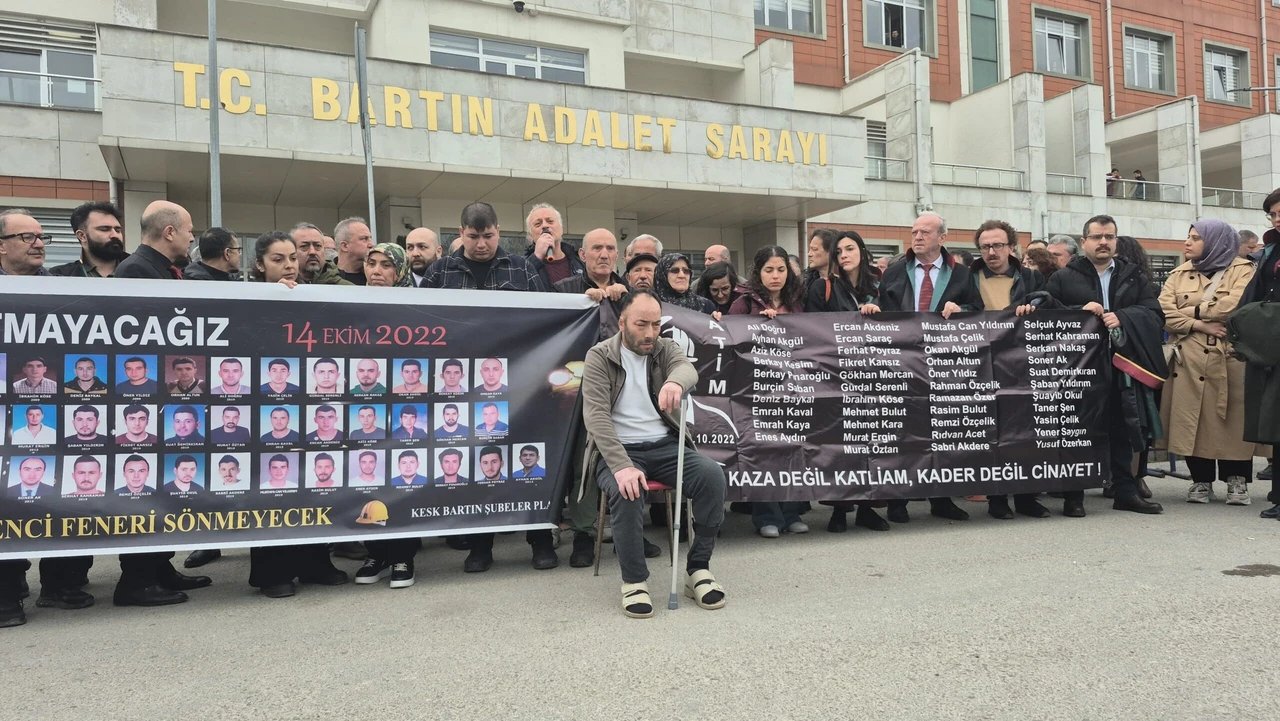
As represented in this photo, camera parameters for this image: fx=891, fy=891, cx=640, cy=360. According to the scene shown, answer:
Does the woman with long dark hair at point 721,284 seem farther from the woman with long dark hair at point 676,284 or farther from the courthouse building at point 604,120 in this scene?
the courthouse building at point 604,120

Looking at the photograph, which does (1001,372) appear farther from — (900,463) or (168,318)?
(168,318)

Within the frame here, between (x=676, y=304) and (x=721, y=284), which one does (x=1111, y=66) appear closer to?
(x=721, y=284)

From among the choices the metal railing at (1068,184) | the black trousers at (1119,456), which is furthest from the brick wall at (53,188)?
the metal railing at (1068,184)

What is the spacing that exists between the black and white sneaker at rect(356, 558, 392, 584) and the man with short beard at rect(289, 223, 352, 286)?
1.95 m

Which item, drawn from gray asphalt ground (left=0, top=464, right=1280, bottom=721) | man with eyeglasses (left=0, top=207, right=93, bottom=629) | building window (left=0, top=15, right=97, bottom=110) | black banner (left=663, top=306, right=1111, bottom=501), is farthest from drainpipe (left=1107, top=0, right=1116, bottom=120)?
man with eyeglasses (left=0, top=207, right=93, bottom=629)

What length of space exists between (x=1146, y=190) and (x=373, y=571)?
28.4m

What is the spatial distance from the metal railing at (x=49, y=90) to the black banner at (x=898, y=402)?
14150 millimetres

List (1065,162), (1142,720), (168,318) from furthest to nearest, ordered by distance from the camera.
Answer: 1. (1065,162)
2. (168,318)
3. (1142,720)

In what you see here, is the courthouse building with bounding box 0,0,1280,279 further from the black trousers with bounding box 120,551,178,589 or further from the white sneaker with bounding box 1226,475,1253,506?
the white sneaker with bounding box 1226,475,1253,506

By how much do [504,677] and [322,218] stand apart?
1575 centimetres

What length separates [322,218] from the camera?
17.6 m

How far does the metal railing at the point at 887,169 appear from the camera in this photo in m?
22.5

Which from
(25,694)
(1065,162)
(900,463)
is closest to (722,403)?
(900,463)

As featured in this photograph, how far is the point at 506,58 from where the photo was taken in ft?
60.0
